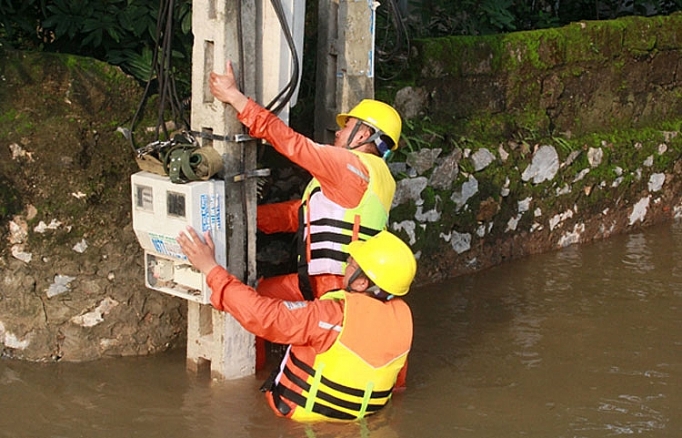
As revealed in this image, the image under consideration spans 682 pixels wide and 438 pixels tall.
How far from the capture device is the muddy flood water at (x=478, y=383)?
16.3 ft

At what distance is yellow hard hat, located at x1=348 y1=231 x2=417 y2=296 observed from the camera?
475cm

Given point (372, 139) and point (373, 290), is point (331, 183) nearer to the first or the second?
point (372, 139)

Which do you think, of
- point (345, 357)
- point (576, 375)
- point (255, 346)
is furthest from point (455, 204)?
point (345, 357)

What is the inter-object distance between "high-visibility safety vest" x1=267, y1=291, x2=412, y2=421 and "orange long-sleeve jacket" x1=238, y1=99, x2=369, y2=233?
0.54 meters

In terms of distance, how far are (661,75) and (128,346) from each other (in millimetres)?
5507

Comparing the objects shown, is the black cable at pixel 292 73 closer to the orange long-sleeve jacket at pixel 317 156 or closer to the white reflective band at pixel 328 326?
the orange long-sleeve jacket at pixel 317 156

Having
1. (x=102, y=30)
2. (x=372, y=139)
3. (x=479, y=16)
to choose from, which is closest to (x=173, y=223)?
(x=372, y=139)

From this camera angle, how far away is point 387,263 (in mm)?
4746

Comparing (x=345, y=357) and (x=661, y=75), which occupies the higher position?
(x=661, y=75)

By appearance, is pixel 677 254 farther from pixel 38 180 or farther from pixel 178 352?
pixel 38 180

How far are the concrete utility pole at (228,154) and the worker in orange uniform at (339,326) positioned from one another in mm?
325

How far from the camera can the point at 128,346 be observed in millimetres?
5609

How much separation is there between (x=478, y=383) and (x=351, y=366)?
114cm

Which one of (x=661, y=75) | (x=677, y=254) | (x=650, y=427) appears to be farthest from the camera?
(x=661, y=75)
